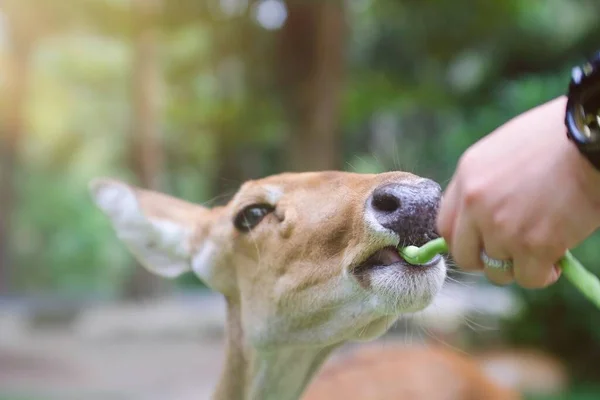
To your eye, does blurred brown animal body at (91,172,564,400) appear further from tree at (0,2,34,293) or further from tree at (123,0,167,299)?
tree at (0,2,34,293)

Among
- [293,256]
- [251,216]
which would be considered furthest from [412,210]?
[251,216]

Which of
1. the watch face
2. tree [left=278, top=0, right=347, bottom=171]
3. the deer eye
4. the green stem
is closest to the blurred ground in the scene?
tree [left=278, top=0, right=347, bottom=171]

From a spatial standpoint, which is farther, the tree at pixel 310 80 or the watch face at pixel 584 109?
the tree at pixel 310 80

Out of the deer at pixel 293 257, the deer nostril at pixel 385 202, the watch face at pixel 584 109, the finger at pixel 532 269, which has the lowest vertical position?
the deer at pixel 293 257

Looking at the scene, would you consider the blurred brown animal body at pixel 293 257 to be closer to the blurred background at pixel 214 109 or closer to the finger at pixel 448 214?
the finger at pixel 448 214

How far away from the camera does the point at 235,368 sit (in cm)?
132

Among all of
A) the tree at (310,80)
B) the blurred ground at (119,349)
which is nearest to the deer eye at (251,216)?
the tree at (310,80)

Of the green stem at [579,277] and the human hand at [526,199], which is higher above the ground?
the human hand at [526,199]

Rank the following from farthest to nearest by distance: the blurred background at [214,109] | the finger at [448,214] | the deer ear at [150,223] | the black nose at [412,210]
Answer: the blurred background at [214,109] < the deer ear at [150,223] < the black nose at [412,210] < the finger at [448,214]

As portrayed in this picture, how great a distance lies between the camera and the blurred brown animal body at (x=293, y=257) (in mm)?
978

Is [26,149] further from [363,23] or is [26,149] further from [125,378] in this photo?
[363,23]

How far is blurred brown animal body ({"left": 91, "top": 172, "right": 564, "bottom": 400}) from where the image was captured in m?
0.98

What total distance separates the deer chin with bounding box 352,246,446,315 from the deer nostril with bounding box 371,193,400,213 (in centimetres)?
5

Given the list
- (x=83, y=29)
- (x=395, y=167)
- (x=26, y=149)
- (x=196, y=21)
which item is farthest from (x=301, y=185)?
(x=26, y=149)
